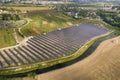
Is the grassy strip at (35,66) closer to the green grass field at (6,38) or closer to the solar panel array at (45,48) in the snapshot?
the solar panel array at (45,48)

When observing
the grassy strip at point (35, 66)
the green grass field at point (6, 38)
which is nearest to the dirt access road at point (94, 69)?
the grassy strip at point (35, 66)

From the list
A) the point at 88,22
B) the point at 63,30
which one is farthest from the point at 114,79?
the point at 88,22

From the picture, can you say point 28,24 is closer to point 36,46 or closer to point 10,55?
point 36,46

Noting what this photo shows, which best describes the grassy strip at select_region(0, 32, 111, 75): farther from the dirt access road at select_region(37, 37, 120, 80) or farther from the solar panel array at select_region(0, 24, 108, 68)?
the dirt access road at select_region(37, 37, 120, 80)

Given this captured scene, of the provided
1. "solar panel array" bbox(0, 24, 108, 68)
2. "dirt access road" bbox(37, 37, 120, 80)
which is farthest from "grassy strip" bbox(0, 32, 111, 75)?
"dirt access road" bbox(37, 37, 120, 80)

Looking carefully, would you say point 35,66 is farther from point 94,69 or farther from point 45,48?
point 94,69
